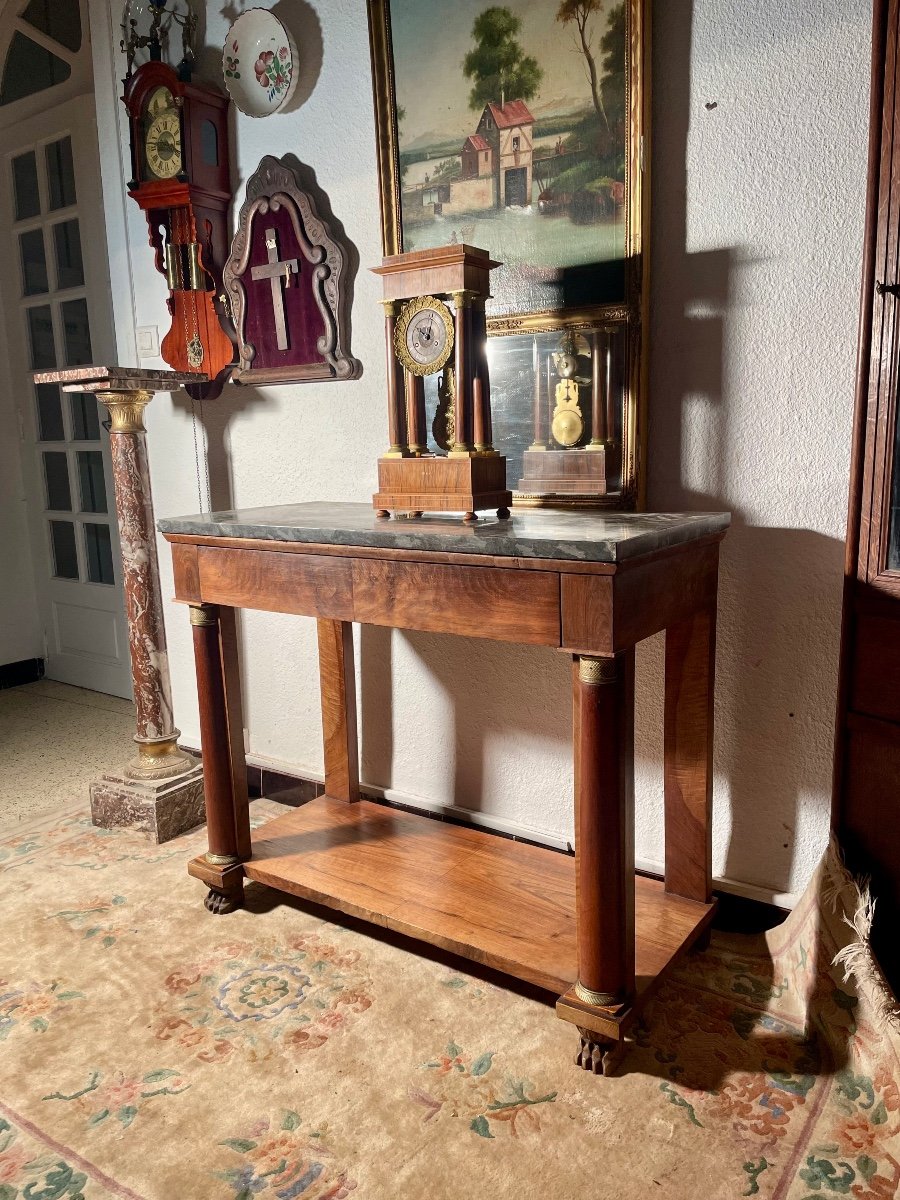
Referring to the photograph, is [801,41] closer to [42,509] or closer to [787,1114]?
[787,1114]

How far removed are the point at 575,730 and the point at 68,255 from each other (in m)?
3.34

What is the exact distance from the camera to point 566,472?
2068 millimetres

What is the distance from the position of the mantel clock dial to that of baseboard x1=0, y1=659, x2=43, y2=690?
3.16 metres

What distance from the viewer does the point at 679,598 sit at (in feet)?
5.65

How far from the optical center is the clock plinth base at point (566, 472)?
6.62 feet

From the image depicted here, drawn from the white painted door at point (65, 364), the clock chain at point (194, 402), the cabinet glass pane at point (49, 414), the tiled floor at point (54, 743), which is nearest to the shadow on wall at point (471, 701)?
the clock chain at point (194, 402)

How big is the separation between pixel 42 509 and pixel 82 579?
0.42m

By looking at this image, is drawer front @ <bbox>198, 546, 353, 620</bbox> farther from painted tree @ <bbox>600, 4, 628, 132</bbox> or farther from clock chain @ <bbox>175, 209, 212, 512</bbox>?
painted tree @ <bbox>600, 4, 628, 132</bbox>

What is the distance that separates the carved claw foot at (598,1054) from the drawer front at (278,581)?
92 centimetres

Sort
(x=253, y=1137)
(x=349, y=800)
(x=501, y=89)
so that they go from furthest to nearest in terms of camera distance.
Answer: (x=349, y=800), (x=501, y=89), (x=253, y=1137)

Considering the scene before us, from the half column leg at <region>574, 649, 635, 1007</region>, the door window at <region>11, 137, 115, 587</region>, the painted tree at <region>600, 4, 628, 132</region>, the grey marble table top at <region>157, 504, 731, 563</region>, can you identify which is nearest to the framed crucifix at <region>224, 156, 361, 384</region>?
the grey marble table top at <region>157, 504, 731, 563</region>

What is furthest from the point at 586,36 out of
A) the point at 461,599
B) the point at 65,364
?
the point at 65,364

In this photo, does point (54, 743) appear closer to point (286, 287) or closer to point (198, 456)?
point (198, 456)

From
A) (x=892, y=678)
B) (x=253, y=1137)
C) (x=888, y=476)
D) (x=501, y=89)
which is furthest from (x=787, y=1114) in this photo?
(x=501, y=89)
